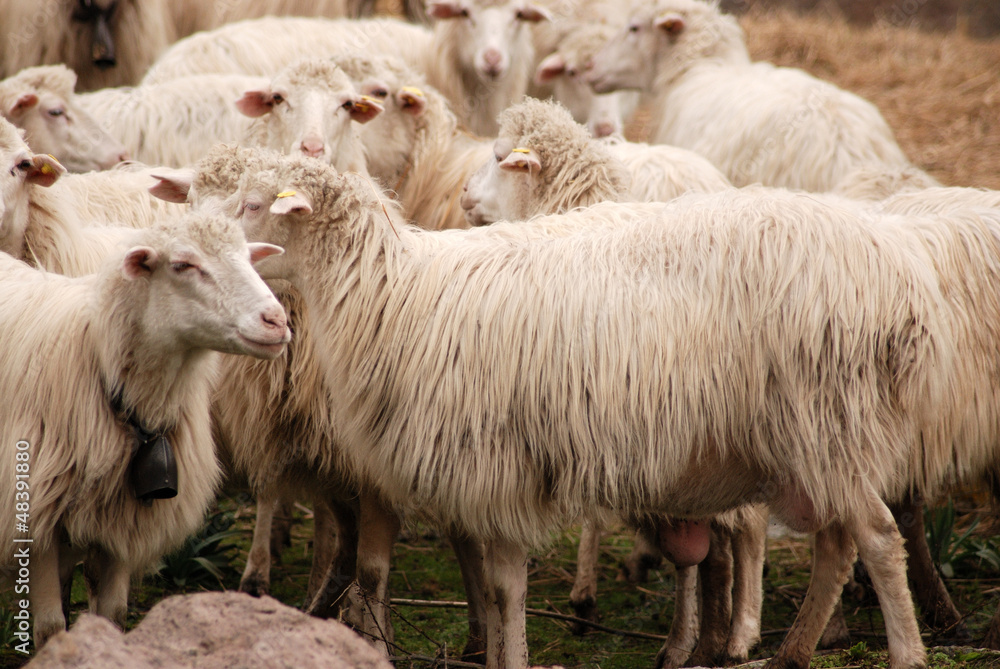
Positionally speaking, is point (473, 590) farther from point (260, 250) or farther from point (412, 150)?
point (412, 150)

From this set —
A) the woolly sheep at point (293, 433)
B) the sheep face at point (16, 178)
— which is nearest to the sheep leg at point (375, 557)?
the woolly sheep at point (293, 433)

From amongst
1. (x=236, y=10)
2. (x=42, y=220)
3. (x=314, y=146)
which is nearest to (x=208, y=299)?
(x=42, y=220)

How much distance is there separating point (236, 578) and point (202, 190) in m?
2.19

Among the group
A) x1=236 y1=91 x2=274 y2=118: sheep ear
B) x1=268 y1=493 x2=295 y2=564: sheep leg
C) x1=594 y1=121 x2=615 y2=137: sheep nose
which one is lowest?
x1=268 y1=493 x2=295 y2=564: sheep leg

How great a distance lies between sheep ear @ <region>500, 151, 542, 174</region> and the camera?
4281mm

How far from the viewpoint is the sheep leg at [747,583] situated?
13.3 feet

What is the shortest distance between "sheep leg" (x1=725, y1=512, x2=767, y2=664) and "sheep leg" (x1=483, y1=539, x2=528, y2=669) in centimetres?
106

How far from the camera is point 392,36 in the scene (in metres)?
7.13

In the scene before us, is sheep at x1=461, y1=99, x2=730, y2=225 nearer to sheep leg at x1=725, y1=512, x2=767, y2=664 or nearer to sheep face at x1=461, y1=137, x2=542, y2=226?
sheep face at x1=461, y1=137, x2=542, y2=226

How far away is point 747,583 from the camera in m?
4.12

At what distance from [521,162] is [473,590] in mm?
1771

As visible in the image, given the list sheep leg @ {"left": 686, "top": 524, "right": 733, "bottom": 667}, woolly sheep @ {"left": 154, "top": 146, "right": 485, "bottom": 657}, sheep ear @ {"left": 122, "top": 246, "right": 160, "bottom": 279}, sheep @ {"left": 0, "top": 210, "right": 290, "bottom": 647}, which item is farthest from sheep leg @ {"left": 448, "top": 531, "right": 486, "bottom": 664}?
sheep ear @ {"left": 122, "top": 246, "right": 160, "bottom": 279}

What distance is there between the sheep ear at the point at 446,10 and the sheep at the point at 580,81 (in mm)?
969

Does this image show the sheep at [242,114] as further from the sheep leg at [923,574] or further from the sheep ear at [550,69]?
the sheep leg at [923,574]
